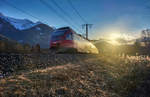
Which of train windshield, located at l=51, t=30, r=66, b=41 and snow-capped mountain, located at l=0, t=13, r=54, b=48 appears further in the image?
snow-capped mountain, located at l=0, t=13, r=54, b=48

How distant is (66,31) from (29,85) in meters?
11.1

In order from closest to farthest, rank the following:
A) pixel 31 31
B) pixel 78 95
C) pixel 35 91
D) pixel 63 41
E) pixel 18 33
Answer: pixel 35 91
pixel 78 95
pixel 63 41
pixel 18 33
pixel 31 31

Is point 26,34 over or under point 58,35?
over

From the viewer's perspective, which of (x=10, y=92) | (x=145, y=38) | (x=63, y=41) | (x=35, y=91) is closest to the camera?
(x=10, y=92)

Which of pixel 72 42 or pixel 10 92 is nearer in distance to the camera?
pixel 10 92

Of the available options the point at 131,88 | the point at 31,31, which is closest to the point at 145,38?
the point at 131,88

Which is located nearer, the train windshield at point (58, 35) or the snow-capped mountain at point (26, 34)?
the train windshield at point (58, 35)

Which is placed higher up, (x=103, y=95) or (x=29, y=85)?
(x=29, y=85)

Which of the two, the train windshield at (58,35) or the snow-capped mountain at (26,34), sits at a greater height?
the snow-capped mountain at (26,34)

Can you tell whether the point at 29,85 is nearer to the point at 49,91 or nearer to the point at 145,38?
the point at 49,91

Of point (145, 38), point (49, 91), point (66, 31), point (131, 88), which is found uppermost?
point (145, 38)

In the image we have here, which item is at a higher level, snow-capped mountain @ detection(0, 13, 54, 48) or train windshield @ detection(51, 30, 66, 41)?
snow-capped mountain @ detection(0, 13, 54, 48)

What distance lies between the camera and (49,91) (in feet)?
8.57

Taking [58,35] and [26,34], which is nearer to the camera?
[58,35]
